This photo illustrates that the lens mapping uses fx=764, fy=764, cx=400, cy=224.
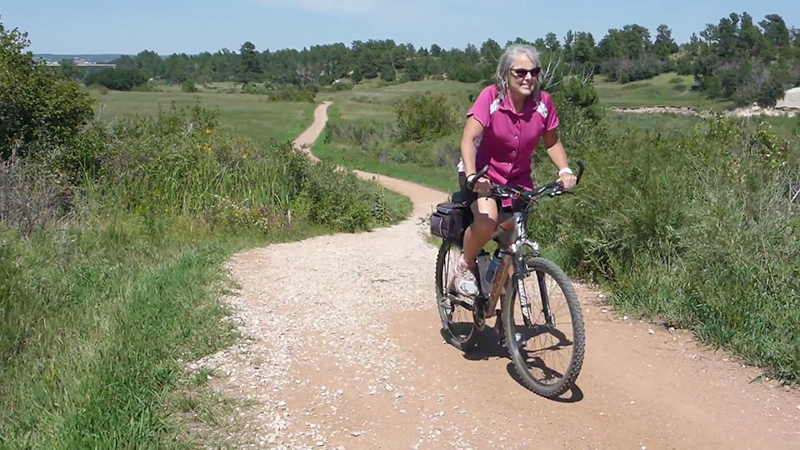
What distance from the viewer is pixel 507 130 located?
4.73m

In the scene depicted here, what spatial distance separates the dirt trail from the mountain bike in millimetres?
188

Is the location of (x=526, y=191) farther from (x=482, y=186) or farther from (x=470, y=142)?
(x=470, y=142)

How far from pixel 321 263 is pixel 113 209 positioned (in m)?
4.18

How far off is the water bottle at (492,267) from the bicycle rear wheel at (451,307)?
1.16 feet

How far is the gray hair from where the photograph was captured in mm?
4680

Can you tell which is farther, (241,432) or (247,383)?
(247,383)

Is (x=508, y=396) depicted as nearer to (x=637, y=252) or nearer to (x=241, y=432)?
(x=241, y=432)

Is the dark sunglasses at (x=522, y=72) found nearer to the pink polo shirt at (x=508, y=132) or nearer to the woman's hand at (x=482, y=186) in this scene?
the pink polo shirt at (x=508, y=132)

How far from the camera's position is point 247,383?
4.88 m

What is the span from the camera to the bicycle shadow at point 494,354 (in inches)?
183

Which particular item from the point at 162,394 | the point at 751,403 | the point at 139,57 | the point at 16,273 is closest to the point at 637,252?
the point at 751,403

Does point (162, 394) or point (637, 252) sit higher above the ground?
point (637, 252)

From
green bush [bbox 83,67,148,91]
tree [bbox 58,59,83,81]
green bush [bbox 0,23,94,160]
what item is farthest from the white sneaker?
green bush [bbox 83,67,148,91]

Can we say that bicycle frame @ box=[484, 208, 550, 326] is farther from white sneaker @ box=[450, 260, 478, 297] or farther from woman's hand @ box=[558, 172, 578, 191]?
woman's hand @ box=[558, 172, 578, 191]
